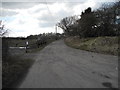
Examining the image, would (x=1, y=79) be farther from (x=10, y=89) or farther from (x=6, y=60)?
(x=6, y=60)

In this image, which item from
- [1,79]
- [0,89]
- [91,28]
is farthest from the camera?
[91,28]

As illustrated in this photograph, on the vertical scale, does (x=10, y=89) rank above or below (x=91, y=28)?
below

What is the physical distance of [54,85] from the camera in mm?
9422

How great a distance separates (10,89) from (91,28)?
4130 cm

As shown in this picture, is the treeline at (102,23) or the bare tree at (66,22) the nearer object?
the treeline at (102,23)

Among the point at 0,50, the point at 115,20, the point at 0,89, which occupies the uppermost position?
the point at 115,20

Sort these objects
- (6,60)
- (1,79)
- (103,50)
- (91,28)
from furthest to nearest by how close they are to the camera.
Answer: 1. (91,28)
2. (103,50)
3. (6,60)
4. (1,79)

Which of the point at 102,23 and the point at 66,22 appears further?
the point at 66,22

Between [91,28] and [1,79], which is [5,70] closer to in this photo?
[1,79]

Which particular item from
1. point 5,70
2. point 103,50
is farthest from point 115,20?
point 5,70

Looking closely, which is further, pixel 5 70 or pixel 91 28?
pixel 91 28

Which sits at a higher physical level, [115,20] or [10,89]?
[115,20]

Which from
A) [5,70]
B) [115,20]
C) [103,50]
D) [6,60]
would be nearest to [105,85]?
[5,70]

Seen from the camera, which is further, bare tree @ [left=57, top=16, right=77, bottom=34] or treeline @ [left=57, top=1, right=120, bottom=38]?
bare tree @ [left=57, top=16, right=77, bottom=34]
